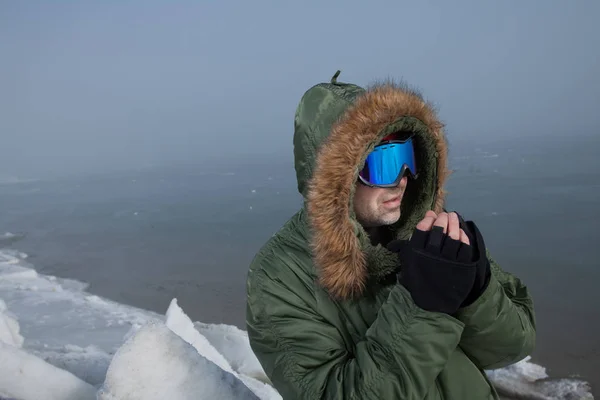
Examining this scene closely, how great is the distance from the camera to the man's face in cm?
198

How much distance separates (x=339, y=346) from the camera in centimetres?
166

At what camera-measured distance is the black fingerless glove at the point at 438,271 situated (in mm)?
1410

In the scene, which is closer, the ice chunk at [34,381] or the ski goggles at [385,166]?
the ski goggles at [385,166]

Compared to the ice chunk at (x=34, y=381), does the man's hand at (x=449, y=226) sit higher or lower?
higher

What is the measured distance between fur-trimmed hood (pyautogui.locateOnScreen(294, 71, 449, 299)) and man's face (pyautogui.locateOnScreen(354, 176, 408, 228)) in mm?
126

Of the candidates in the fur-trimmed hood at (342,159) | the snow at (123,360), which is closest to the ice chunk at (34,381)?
the snow at (123,360)

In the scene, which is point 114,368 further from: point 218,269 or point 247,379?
point 218,269

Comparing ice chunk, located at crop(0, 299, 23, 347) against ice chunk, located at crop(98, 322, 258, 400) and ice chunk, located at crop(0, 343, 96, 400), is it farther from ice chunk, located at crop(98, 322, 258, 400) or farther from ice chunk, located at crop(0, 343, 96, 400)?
ice chunk, located at crop(98, 322, 258, 400)

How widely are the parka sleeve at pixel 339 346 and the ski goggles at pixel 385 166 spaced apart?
0.53m

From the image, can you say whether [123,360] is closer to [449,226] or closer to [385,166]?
[385,166]

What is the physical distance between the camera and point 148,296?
12180 mm

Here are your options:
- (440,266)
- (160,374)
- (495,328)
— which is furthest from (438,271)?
(160,374)

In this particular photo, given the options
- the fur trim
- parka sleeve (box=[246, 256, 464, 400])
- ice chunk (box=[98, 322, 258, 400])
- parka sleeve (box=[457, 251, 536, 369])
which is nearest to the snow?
ice chunk (box=[98, 322, 258, 400])

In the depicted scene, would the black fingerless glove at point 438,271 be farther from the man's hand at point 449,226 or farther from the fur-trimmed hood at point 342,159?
the fur-trimmed hood at point 342,159
